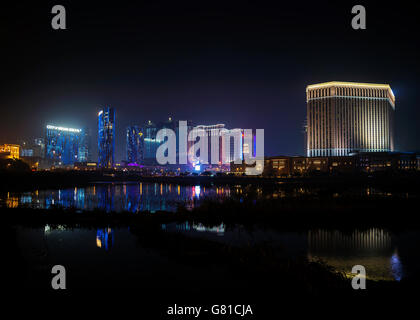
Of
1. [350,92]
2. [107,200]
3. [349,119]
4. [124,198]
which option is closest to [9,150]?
[124,198]

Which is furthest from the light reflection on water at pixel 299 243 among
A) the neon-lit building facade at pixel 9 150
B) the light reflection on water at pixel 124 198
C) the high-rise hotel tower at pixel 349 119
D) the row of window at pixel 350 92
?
the row of window at pixel 350 92

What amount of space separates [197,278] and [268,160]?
486 ft

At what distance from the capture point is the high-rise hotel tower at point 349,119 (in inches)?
6403

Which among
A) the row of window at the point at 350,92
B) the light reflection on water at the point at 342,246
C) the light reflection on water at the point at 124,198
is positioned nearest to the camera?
the light reflection on water at the point at 342,246

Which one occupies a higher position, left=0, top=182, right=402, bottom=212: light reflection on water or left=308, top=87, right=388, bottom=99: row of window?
left=308, top=87, right=388, bottom=99: row of window

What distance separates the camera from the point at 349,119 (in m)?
163

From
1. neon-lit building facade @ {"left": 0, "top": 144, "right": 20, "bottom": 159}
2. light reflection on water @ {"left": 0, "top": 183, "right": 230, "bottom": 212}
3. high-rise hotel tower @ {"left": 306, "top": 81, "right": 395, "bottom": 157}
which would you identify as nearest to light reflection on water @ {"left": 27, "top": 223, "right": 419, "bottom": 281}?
light reflection on water @ {"left": 0, "top": 183, "right": 230, "bottom": 212}

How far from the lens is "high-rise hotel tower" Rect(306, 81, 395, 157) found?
16262cm

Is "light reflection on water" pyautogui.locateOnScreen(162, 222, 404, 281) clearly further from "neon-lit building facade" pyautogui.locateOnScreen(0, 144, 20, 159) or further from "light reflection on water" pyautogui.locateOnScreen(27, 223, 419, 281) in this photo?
"neon-lit building facade" pyautogui.locateOnScreen(0, 144, 20, 159)

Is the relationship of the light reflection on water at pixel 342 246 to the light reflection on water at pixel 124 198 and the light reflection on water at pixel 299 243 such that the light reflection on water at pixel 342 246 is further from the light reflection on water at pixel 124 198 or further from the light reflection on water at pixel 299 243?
the light reflection on water at pixel 124 198

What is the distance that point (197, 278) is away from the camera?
41.7 feet

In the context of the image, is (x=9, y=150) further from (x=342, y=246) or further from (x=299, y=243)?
(x=342, y=246)

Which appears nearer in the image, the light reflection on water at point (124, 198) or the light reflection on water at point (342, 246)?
the light reflection on water at point (342, 246)
